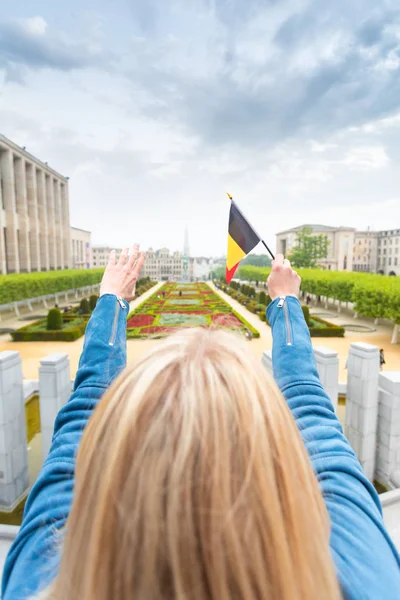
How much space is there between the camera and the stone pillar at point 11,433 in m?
5.55

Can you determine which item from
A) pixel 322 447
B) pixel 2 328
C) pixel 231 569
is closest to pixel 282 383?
pixel 322 447

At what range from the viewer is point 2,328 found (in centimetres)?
2191

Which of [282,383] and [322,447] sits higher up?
[282,383]

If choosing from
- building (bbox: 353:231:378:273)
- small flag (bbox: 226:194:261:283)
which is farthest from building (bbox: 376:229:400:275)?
small flag (bbox: 226:194:261:283)

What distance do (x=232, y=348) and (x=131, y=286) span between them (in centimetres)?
100

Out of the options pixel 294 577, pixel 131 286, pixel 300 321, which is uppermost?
pixel 131 286

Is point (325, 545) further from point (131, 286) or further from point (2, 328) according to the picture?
point (2, 328)

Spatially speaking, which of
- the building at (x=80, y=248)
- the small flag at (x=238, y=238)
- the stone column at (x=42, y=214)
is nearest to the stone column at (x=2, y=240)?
the stone column at (x=42, y=214)

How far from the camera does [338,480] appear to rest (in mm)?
1083

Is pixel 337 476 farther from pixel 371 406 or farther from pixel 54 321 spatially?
pixel 54 321

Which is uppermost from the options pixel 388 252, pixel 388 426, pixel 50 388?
pixel 388 252

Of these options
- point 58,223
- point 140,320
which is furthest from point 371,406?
point 58,223

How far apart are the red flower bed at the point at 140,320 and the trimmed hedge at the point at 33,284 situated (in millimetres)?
8552

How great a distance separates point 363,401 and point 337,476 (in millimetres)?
5961
